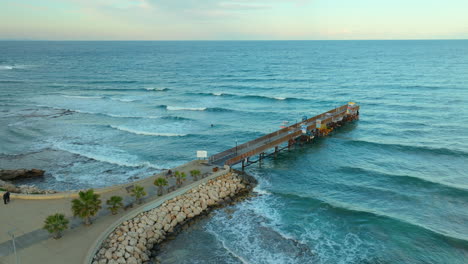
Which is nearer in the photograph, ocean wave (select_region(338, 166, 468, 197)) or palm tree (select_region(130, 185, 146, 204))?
palm tree (select_region(130, 185, 146, 204))

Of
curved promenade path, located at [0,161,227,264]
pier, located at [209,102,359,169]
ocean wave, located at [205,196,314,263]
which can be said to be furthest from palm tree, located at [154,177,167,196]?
pier, located at [209,102,359,169]

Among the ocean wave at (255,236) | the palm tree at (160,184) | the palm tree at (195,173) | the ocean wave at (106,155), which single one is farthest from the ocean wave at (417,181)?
the ocean wave at (106,155)

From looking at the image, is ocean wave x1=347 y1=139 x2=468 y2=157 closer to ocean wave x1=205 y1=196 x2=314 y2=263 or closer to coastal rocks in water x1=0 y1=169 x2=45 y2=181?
ocean wave x1=205 y1=196 x2=314 y2=263

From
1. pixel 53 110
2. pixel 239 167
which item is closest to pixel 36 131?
pixel 53 110

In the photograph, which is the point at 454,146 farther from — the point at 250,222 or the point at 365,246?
the point at 250,222

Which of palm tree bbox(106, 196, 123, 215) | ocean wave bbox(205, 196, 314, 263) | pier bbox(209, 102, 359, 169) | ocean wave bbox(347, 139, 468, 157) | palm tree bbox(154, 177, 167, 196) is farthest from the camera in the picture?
ocean wave bbox(347, 139, 468, 157)

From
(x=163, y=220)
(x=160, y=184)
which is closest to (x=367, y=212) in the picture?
(x=163, y=220)
